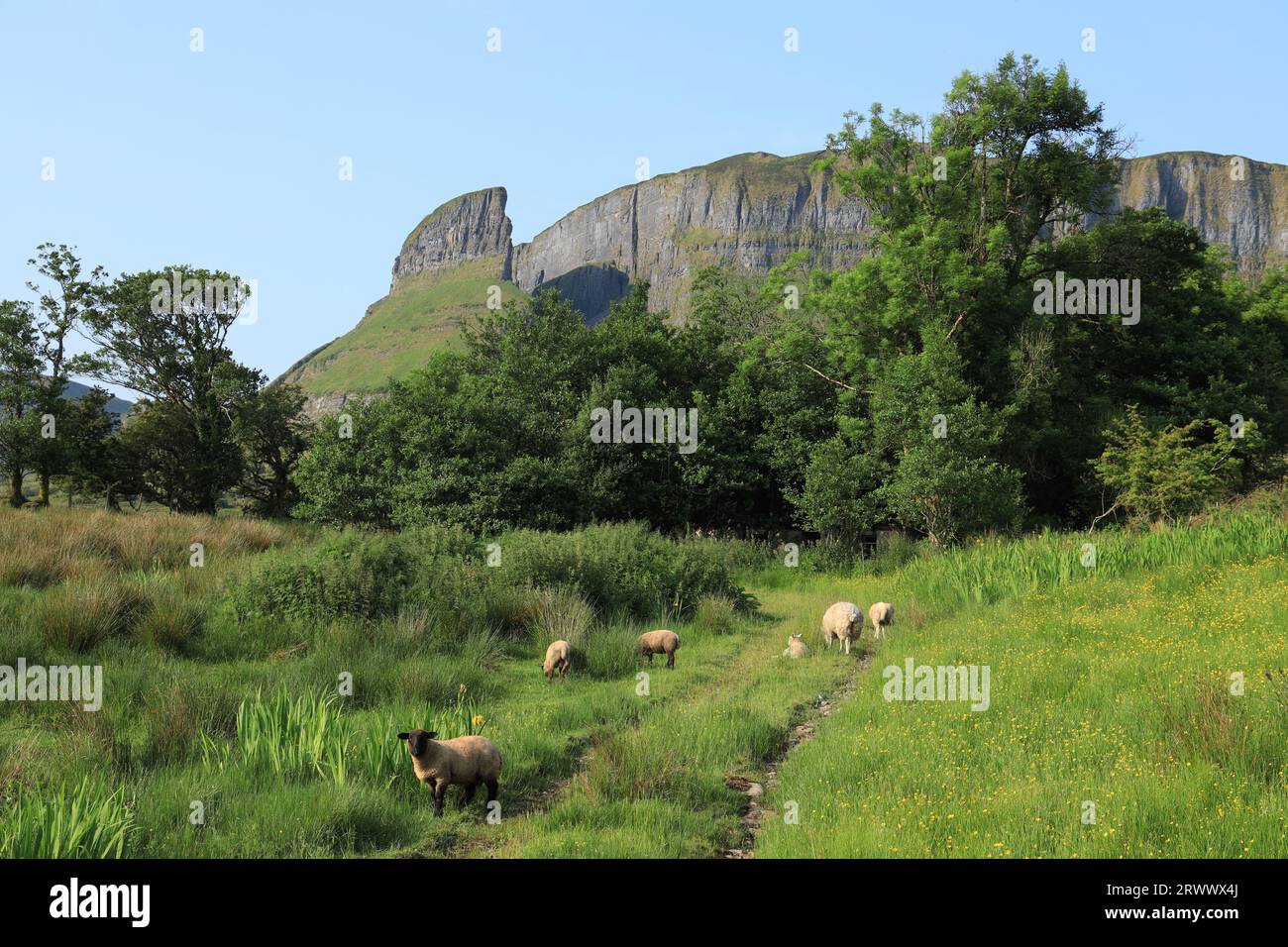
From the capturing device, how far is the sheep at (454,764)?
6.61 m

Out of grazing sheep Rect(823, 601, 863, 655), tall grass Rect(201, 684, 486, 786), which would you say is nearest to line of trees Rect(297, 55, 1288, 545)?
grazing sheep Rect(823, 601, 863, 655)

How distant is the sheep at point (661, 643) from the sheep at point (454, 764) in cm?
588

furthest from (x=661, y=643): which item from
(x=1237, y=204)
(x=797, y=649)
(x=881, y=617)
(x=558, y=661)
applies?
(x=1237, y=204)

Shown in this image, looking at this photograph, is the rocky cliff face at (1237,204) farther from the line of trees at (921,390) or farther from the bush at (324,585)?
the bush at (324,585)

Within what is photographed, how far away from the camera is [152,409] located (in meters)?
40.2

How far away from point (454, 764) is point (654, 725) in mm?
2719

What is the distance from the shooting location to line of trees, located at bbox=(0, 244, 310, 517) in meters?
37.6

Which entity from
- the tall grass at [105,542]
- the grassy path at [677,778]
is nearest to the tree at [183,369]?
the tall grass at [105,542]

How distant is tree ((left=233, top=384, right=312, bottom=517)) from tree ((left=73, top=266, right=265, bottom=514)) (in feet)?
2.77

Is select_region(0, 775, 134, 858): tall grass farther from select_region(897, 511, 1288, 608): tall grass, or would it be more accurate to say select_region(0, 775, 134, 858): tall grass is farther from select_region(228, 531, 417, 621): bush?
select_region(897, 511, 1288, 608): tall grass

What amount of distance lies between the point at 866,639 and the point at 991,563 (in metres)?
4.81

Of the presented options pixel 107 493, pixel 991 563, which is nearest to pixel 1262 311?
pixel 991 563

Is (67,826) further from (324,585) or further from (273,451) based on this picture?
(273,451)

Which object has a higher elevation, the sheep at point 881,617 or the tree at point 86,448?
the tree at point 86,448
